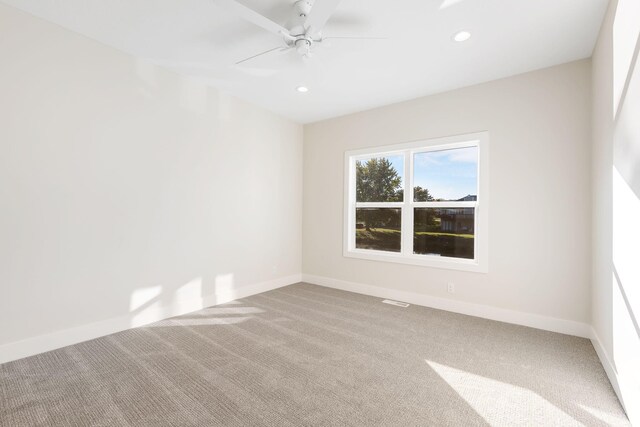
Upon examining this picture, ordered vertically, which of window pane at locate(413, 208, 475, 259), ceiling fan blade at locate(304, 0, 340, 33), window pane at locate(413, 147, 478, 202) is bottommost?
window pane at locate(413, 208, 475, 259)

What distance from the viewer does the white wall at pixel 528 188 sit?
288cm

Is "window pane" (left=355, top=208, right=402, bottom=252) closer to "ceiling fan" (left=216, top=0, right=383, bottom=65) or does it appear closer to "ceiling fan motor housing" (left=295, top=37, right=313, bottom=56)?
"ceiling fan" (left=216, top=0, right=383, bottom=65)

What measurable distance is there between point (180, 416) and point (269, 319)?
1.58 metres

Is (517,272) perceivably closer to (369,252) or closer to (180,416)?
(369,252)

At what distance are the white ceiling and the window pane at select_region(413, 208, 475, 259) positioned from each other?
158 cm

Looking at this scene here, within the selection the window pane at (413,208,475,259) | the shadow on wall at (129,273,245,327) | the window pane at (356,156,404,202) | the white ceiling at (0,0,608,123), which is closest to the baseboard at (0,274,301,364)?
the shadow on wall at (129,273,245,327)

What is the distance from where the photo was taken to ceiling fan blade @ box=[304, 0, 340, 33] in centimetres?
185

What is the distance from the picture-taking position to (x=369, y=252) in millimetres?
4426

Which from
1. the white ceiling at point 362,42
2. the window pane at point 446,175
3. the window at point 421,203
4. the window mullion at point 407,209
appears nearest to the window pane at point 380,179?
the window at point 421,203

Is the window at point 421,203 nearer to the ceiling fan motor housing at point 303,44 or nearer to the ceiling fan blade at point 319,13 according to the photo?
the ceiling fan motor housing at point 303,44

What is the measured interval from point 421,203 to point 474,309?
1.46 meters

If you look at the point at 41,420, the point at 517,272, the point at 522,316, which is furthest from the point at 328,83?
the point at 41,420

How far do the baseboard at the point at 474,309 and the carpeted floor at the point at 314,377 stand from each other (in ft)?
0.42

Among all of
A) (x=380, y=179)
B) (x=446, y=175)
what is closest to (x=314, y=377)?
(x=446, y=175)
